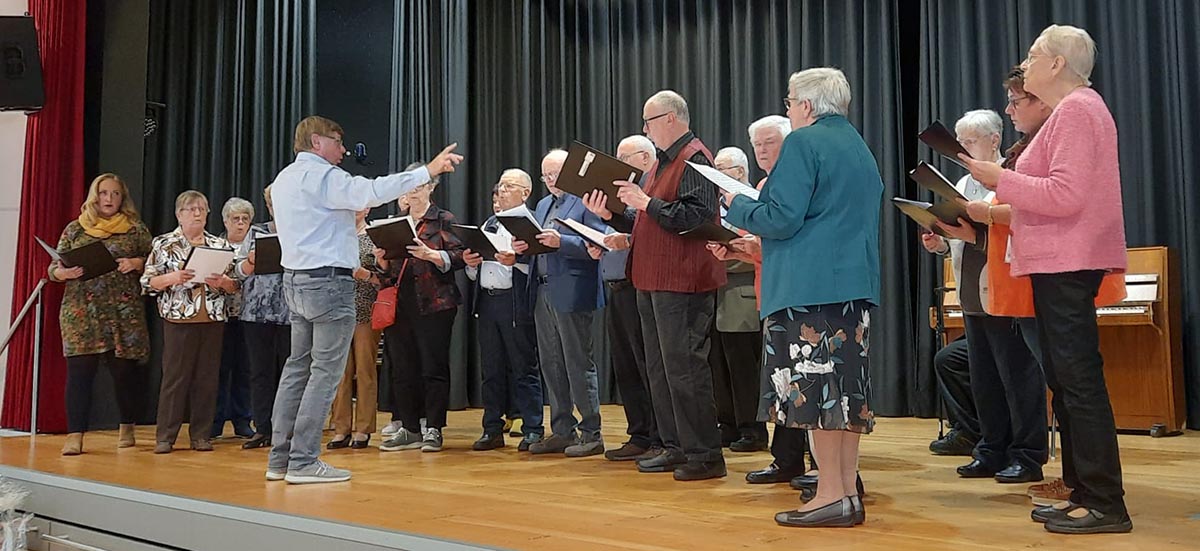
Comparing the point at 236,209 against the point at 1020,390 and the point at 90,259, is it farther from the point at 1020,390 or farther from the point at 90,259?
the point at 1020,390

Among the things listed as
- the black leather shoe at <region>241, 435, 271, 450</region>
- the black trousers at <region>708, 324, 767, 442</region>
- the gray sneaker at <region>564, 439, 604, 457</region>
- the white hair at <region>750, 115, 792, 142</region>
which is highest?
the white hair at <region>750, 115, 792, 142</region>

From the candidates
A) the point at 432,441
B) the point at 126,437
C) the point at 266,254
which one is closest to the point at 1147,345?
the point at 432,441

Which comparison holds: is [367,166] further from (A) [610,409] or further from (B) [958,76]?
(B) [958,76]

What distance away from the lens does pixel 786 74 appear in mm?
6574

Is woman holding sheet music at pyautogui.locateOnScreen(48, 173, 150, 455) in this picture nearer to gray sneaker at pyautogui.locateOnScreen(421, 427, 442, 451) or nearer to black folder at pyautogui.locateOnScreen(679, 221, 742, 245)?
gray sneaker at pyautogui.locateOnScreen(421, 427, 442, 451)

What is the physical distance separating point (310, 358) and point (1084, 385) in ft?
8.01

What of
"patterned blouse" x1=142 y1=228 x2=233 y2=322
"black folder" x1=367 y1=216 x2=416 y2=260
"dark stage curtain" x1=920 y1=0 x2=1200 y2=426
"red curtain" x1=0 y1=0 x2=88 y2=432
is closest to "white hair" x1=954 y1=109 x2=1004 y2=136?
"black folder" x1=367 y1=216 x2=416 y2=260

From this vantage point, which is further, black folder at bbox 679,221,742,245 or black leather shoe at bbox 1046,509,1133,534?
black folder at bbox 679,221,742,245

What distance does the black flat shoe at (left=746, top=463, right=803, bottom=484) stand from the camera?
3.23 metres

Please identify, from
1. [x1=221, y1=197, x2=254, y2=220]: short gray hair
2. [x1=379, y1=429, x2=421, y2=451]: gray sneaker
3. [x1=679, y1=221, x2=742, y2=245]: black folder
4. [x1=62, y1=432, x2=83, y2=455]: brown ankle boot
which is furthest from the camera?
[x1=221, y1=197, x2=254, y2=220]: short gray hair

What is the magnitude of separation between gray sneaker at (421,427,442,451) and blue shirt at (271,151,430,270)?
1.28 meters

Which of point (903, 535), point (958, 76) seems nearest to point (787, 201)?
point (903, 535)

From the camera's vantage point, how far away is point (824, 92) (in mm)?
2598

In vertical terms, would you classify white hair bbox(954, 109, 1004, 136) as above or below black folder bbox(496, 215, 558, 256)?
above
